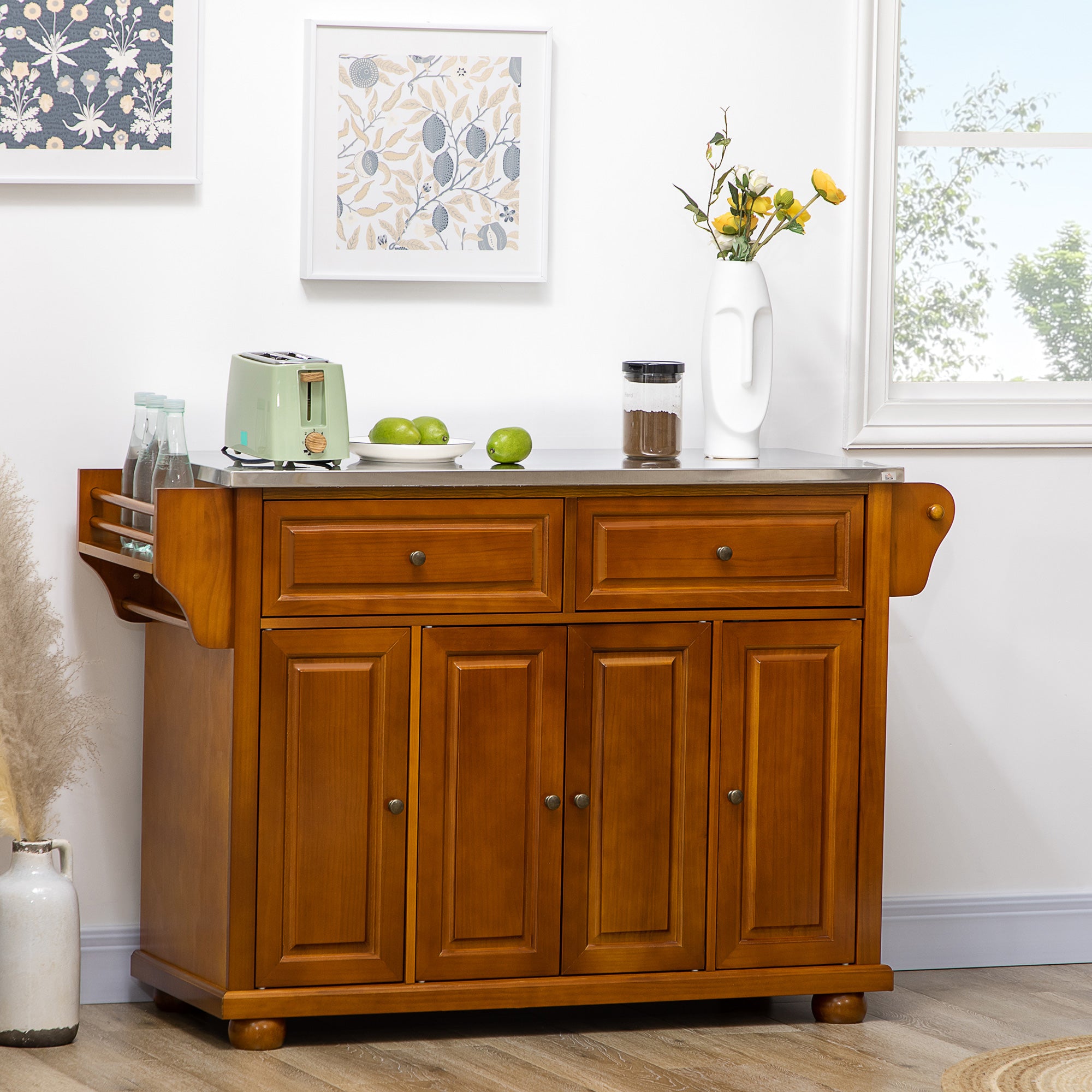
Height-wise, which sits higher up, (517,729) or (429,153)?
(429,153)

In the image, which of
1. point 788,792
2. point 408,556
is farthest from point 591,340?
point 788,792

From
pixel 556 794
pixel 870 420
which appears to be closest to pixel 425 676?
pixel 556 794

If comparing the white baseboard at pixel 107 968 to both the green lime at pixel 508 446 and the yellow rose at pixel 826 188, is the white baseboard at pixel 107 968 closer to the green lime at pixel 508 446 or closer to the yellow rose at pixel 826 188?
the green lime at pixel 508 446

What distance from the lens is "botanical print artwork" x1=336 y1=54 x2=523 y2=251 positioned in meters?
2.87

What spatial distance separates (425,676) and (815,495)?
0.72 metres

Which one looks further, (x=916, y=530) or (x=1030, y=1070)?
(x=916, y=530)

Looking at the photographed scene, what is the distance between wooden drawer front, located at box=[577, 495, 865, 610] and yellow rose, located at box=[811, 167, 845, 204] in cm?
53

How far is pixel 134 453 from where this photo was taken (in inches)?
105

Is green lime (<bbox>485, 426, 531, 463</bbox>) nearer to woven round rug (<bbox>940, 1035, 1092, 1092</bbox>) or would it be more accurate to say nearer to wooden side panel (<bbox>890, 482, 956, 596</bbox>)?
wooden side panel (<bbox>890, 482, 956, 596</bbox>)

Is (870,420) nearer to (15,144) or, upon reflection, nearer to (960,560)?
(960,560)

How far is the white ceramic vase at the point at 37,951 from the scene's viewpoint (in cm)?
254

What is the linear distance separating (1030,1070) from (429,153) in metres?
1.82

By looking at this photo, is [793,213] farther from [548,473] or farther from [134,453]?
[134,453]

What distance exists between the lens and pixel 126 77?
278 centimetres
